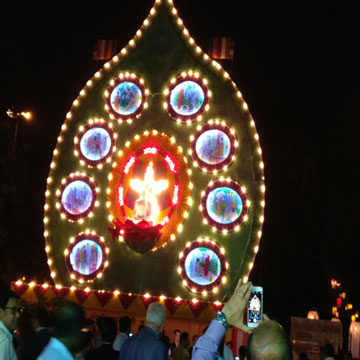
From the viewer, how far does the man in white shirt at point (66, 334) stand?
5.04 m

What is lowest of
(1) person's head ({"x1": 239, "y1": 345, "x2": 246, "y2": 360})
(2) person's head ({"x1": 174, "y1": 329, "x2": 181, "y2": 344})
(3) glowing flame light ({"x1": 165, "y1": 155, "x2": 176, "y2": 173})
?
(2) person's head ({"x1": 174, "y1": 329, "x2": 181, "y2": 344})

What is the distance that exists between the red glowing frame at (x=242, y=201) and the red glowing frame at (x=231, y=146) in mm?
544

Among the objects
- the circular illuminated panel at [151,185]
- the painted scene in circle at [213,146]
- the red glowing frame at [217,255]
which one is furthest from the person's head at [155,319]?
the painted scene in circle at [213,146]

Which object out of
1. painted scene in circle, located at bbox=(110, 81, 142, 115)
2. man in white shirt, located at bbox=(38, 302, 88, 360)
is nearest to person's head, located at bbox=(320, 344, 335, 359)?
man in white shirt, located at bbox=(38, 302, 88, 360)

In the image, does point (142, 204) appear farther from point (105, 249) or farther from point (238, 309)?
point (238, 309)

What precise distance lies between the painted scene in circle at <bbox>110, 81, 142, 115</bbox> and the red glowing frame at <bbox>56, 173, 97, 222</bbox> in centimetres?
271

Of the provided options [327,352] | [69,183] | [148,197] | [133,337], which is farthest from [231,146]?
[133,337]

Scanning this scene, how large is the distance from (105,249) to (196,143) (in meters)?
4.85

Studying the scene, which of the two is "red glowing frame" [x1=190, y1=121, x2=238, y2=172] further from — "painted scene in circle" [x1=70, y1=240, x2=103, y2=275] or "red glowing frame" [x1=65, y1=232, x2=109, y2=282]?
"painted scene in circle" [x1=70, y1=240, x2=103, y2=275]

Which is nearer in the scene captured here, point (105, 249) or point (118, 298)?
point (118, 298)

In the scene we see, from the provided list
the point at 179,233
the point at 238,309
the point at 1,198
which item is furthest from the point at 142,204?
the point at 238,309

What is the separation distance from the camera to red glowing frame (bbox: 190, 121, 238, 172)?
66.5ft

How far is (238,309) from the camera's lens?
3945 millimetres

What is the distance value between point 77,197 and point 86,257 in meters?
2.19
